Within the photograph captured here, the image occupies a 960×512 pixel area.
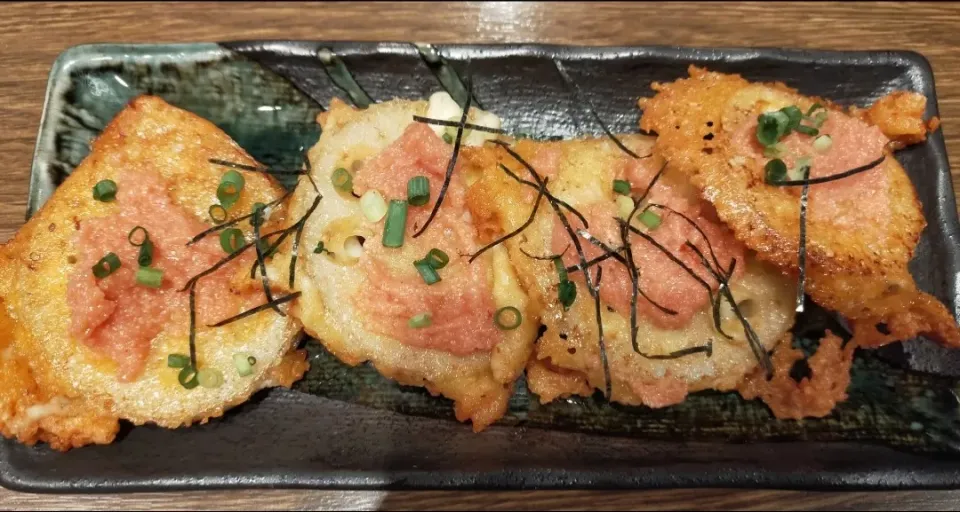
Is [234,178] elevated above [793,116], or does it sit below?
below

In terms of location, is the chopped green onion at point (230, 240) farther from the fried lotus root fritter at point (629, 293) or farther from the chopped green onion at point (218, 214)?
the fried lotus root fritter at point (629, 293)

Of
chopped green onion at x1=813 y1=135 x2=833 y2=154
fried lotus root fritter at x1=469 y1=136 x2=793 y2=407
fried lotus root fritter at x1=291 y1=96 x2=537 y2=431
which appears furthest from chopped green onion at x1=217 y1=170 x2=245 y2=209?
chopped green onion at x1=813 y1=135 x2=833 y2=154

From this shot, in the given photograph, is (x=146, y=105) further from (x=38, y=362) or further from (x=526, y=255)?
(x=526, y=255)

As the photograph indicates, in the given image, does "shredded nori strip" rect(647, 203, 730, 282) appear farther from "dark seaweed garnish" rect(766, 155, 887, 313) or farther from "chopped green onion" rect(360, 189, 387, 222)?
"chopped green onion" rect(360, 189, 387, 222)

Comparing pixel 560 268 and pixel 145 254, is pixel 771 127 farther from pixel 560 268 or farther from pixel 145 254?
pixel 145 254

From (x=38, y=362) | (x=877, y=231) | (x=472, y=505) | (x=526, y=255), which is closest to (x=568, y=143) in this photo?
(x=526, y=255)

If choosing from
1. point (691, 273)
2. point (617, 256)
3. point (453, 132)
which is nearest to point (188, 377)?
point (453, 132)
